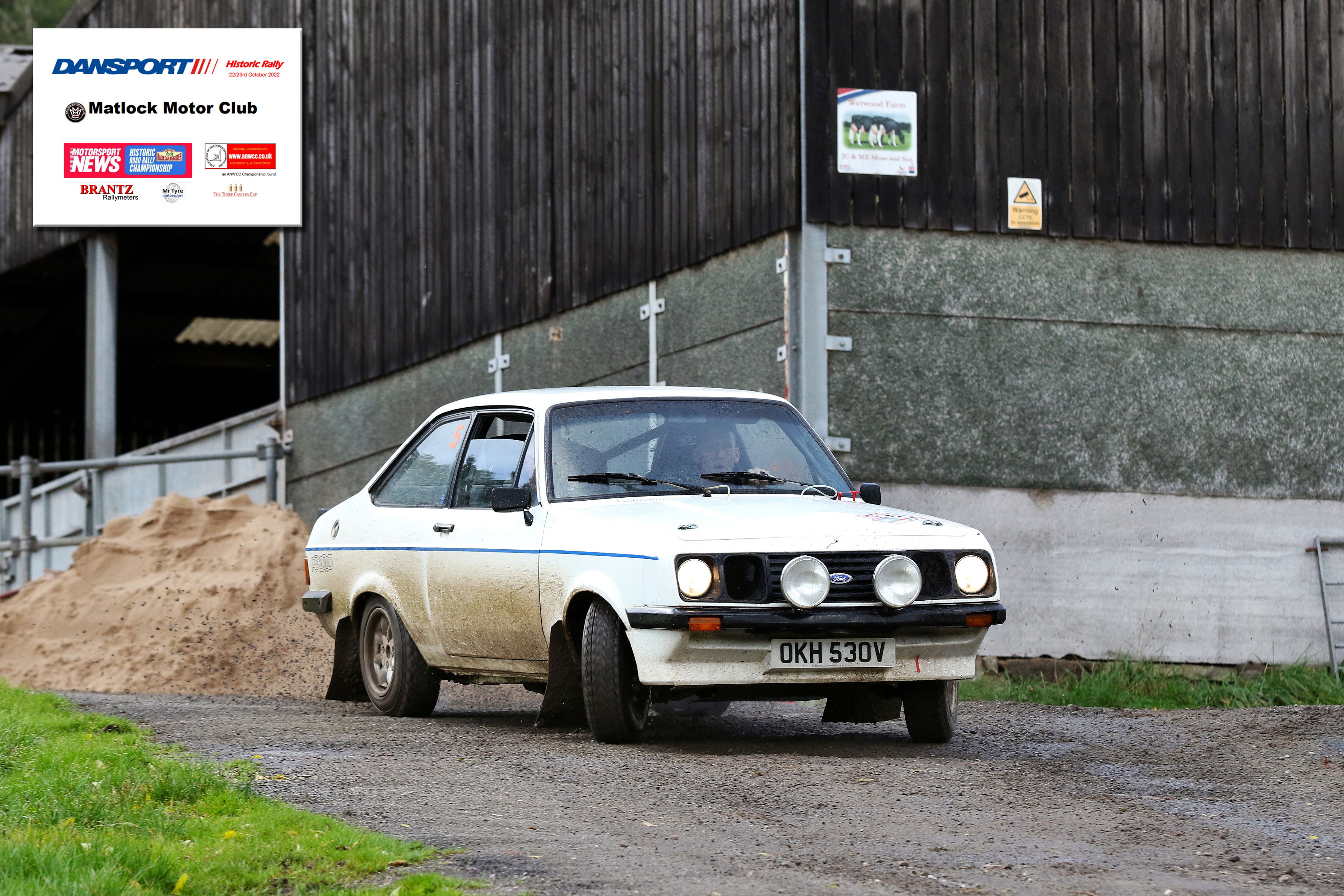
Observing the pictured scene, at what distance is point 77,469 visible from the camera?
2186 cm

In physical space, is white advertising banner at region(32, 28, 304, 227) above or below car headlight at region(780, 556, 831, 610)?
above

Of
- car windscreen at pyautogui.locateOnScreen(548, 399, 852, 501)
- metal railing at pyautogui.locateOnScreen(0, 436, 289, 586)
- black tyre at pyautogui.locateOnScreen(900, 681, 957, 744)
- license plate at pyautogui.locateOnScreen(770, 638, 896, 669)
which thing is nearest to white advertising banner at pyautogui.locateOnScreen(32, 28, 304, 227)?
metal railing at pyautogui.locateOnScreen(0, 436, 289, 586)

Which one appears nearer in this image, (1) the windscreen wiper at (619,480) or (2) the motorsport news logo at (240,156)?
(1) the windscreen wiper at (619,480)

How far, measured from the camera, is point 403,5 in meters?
19.5

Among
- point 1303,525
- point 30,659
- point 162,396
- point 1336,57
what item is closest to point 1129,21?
point 1336,57

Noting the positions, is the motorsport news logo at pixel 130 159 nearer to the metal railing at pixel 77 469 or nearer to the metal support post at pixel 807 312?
A: the metal railing at pixel 77 469

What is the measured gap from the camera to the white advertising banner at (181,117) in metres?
21.2

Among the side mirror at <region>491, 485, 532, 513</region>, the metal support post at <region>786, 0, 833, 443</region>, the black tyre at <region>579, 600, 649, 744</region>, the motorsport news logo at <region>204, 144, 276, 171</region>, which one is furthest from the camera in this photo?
the motorsport news logo at <region>204, 144, 276, 171</region>

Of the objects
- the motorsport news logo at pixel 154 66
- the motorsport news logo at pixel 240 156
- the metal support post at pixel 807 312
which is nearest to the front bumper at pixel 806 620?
the metal support post at pixel 807 312

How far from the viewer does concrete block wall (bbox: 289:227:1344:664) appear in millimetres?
12625

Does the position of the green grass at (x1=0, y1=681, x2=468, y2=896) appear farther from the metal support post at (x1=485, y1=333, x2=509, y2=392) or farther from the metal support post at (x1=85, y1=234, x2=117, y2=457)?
the metal support post at (x1=85, y1=234, x2=117, y2=457)

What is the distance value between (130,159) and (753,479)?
16104mm

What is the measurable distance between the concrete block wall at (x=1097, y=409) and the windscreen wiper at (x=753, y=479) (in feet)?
13.6

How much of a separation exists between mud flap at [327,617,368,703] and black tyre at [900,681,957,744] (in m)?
3.38
